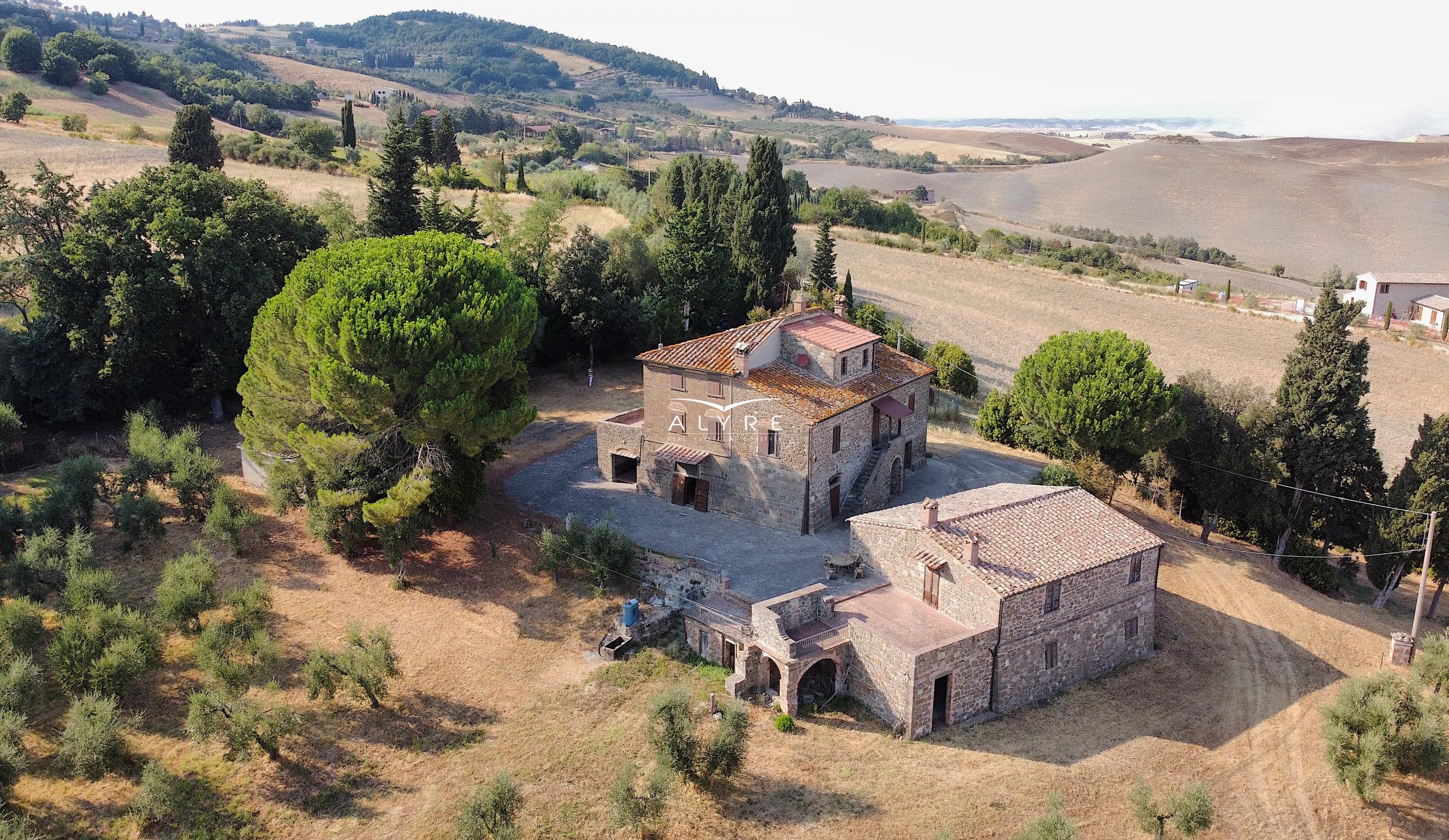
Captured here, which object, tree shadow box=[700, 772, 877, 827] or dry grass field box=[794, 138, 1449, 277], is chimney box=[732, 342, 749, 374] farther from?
dry grass field box=[794, 138, 1449, 277]

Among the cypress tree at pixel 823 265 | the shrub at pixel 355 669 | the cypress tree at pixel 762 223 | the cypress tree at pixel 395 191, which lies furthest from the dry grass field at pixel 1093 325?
the shrub at pixel 355 669

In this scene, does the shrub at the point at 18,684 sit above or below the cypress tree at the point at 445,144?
below

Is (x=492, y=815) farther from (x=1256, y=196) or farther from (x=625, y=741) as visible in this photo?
(x=1256, y=196)

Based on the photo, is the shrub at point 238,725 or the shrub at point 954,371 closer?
the shrub at point 238,725

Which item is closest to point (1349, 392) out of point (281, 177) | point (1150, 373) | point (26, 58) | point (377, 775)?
point (1150, 373)

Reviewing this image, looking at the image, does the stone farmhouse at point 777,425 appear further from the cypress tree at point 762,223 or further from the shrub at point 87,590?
the cypress tree at point 762,223

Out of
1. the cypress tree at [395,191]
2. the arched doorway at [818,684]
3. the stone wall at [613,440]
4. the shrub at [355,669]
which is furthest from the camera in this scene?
the cypress tree at [395,191]

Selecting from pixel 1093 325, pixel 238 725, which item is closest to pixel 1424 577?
pixel 238 725
